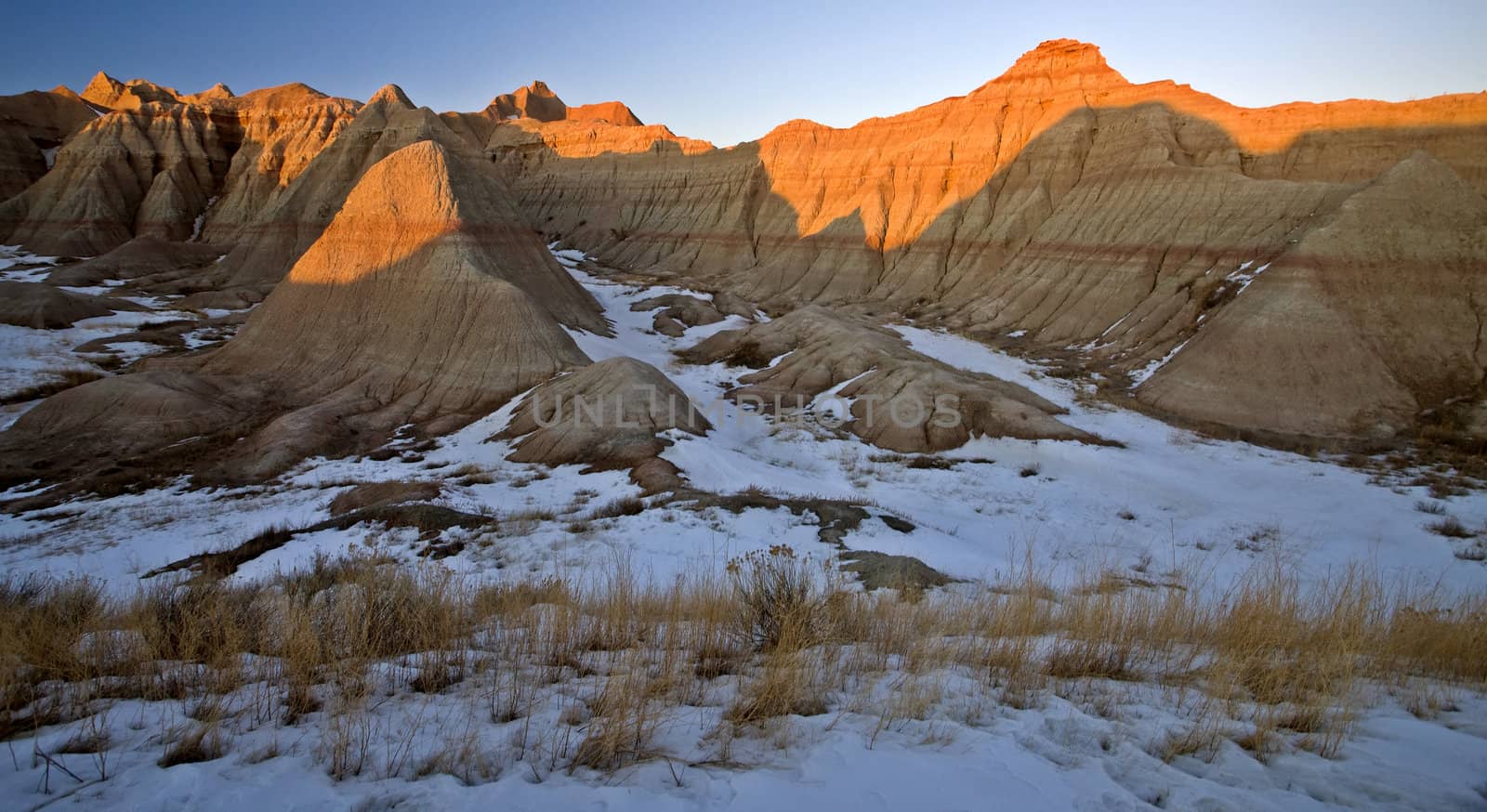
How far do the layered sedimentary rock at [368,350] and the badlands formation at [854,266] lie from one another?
0.39 feet

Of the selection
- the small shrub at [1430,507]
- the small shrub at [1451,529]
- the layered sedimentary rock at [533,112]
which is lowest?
the small shrub at [1451,529]

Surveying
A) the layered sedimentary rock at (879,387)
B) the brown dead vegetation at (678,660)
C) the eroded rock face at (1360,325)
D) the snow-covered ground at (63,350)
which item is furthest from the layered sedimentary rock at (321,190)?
the brown dead vegetation at (678,660)

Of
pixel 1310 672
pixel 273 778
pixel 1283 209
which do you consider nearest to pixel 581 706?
pixel 273 778

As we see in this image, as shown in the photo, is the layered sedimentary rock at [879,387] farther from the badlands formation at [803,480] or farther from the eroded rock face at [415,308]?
the eroded rock face at [415,308]

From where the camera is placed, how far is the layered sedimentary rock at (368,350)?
1972 cm

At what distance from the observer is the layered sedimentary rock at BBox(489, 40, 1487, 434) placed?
872 inches

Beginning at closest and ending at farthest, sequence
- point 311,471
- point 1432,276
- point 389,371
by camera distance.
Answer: point 311,471, point 1432,276, point 389,371

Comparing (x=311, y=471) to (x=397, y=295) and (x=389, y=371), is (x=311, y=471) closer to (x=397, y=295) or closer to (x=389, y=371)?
(x=389, y=371)

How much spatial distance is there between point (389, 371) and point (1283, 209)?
3667 centimetres

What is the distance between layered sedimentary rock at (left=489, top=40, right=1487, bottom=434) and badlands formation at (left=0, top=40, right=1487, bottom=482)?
0.15m

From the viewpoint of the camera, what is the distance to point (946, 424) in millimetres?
19469

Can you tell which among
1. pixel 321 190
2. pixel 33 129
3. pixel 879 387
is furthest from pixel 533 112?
pixel 879 387

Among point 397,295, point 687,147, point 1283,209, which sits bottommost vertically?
point 397,295

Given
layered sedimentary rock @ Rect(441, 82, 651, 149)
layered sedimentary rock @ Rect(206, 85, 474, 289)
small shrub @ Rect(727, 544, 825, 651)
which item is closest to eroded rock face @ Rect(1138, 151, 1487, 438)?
small shrub @ Rect(727, 544, 825, 651)
